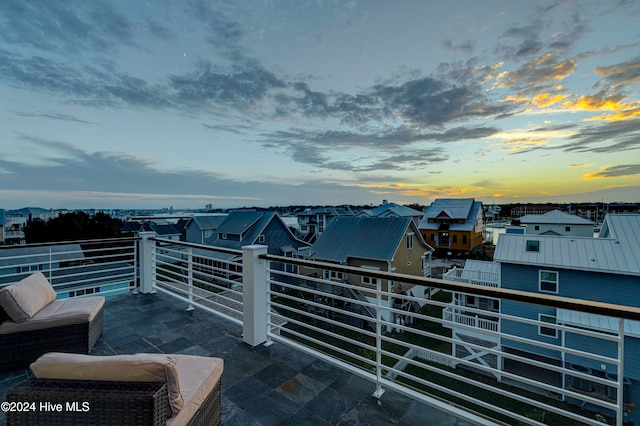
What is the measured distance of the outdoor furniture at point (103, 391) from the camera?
48.5 inches

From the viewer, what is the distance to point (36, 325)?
273cm

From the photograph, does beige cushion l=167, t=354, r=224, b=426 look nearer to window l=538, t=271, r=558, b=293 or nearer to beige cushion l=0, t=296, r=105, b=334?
beige cushion l=0, t=296, r=105, b=334

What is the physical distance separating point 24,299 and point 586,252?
13261mm

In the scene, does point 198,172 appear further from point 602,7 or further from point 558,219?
point 558,219

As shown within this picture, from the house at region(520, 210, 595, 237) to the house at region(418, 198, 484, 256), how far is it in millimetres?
5004

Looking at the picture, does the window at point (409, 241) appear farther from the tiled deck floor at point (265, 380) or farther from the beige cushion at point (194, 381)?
the beige cushion at point (194, 381)

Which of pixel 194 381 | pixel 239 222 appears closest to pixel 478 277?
pixel 194 381

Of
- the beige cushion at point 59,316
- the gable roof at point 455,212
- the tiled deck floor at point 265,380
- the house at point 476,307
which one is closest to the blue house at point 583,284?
the house at point 476,307

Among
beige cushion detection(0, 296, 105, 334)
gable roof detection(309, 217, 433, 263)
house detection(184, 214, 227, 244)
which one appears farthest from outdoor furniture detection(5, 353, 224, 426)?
→ house detection(184, 214, 227, 244)

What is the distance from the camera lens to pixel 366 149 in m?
13.7

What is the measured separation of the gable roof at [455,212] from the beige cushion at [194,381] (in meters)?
28.2

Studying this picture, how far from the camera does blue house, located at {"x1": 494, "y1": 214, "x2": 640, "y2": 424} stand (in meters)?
7.70

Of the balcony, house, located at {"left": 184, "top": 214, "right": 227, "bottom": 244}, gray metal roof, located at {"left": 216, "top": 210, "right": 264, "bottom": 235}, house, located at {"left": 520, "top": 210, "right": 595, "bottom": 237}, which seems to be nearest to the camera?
the balcony

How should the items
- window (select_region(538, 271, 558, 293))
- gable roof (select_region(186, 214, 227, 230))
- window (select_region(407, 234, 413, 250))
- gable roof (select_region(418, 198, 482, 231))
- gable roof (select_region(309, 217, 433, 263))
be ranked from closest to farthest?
window (select_region(538, 271, 558, 293)) < gable roof (select_region(309, 217, 433, 263)) < window (select_region(407, 234, 413, 250)) < gable roof (select_region(186, 214, 227, 230)) < gable roof (select_region(418, 198, 482, 231))
